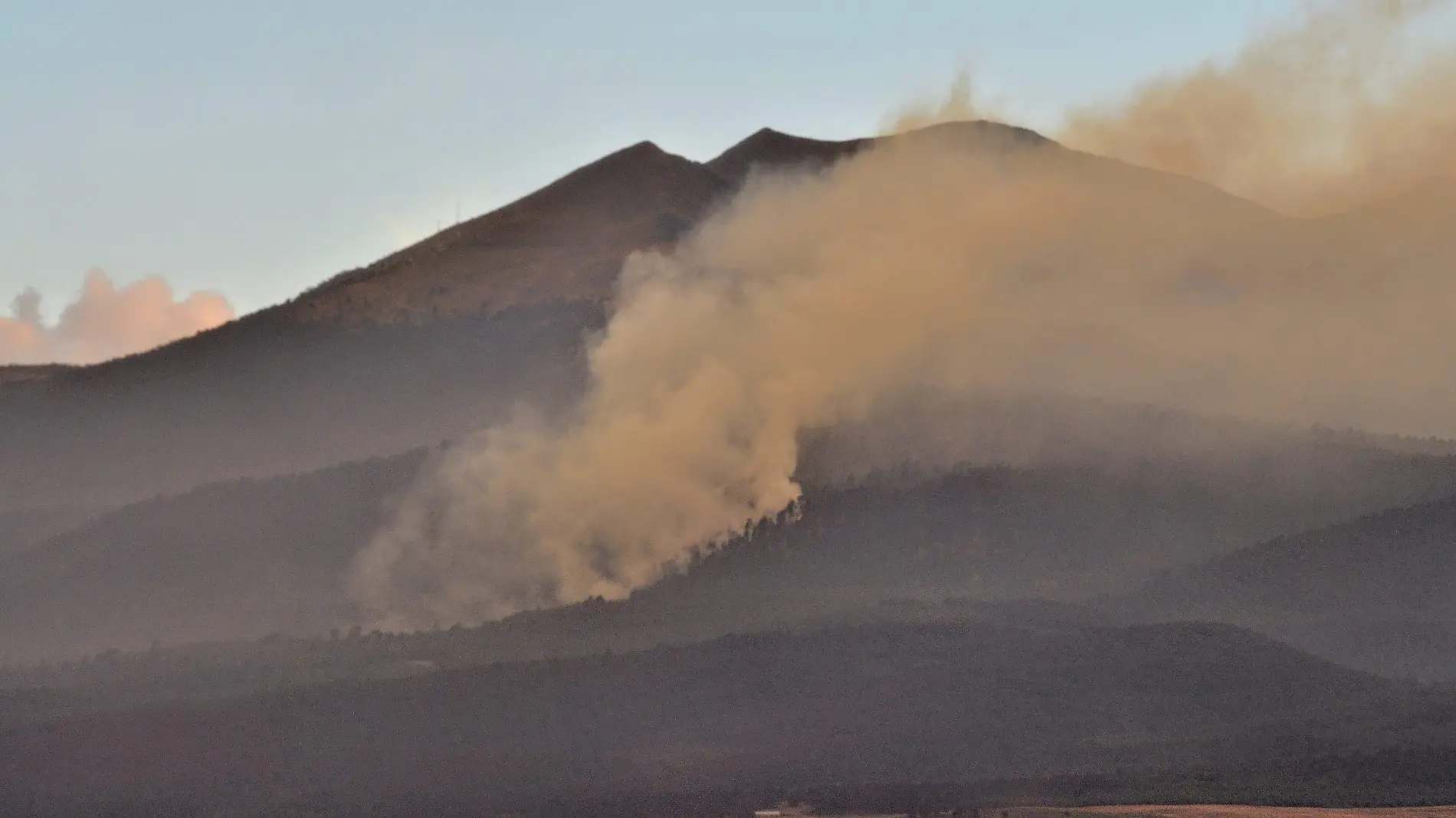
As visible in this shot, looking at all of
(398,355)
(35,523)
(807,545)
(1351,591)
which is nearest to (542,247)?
(398,355)

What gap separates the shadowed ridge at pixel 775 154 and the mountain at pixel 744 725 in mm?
57058

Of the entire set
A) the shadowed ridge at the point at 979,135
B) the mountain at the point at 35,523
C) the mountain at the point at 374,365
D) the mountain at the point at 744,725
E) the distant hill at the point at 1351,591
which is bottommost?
the mountain at the point at 744,725

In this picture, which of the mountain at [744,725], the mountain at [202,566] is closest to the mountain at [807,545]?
the mountain at [202,566]

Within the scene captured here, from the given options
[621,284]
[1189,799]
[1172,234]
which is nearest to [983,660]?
[1189,799]

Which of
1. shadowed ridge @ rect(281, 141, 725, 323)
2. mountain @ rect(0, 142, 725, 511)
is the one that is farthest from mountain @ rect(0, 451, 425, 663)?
shadowed ridge @ rect(281, 141, 725, 323)

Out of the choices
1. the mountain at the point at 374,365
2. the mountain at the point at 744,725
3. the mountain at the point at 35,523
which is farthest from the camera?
the mountain at the point at 374,365

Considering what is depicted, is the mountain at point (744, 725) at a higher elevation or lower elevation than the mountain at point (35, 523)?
lower

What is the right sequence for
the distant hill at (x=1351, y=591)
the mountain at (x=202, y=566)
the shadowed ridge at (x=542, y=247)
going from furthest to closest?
the shadowed ridge at (x=542, y=247) → the mountain at (x=202, y=566) → the distant hill at (x=1351, y=591)

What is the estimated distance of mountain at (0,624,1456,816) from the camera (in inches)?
3142

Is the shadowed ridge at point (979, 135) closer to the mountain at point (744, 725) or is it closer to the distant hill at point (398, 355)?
the distant hill at point (398, 355)

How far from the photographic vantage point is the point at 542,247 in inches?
5231

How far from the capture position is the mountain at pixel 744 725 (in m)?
79.8

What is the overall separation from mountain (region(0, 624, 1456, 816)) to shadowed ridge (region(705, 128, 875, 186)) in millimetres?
57058

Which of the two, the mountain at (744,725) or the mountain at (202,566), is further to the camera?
the mountain at (202,566)
